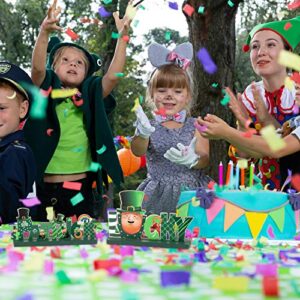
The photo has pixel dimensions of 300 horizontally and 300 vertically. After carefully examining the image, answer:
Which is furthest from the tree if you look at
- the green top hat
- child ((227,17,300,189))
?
the green top hat

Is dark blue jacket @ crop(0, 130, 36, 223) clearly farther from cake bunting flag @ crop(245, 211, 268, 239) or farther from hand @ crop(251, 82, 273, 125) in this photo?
hand @ crop(251, 82, 273, 125)

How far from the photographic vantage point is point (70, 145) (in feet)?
9.46

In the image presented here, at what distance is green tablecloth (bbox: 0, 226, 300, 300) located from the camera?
0.80 m

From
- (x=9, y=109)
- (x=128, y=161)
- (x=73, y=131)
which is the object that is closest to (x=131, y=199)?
(x=9, y=109)

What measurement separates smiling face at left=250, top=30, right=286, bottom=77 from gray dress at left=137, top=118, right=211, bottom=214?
459mm

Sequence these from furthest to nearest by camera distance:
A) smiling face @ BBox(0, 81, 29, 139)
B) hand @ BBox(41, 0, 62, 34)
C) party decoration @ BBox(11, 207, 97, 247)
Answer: hand @ BBox(41, 0, 62, 34) → smiling face @ BBox(0, 81, 29, 139) → party decoration @ BBox(11, 207, 97, 247)

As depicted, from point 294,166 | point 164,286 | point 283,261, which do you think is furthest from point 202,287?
point 294,166

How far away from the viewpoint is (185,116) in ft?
9.80

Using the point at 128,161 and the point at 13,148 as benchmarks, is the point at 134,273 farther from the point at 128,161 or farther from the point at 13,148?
the point at 128,161

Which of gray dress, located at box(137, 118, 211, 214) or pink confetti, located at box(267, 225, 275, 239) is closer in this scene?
pink confetti, located at box(267, 225, 275, 239)

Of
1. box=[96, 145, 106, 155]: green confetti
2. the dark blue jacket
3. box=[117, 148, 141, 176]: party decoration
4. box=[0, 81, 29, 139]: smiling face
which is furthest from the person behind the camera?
box=[117, 148, 141, 176]: party decoration

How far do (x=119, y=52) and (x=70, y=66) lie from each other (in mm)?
267

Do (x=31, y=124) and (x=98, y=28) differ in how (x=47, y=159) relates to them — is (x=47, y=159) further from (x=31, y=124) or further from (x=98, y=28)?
(x=98, y=28)

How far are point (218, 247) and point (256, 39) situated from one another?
1863 mm
